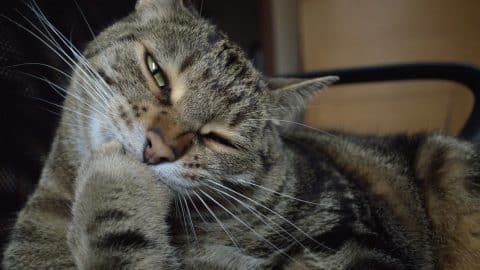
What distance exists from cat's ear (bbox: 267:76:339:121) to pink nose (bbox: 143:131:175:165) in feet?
1.23

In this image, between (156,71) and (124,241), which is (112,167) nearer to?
(124,241)

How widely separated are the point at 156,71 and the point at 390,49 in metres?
2.27

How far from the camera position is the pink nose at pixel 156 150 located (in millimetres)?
809

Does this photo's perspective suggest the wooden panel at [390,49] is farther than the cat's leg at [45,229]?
Yes

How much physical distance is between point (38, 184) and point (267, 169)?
0.55 m

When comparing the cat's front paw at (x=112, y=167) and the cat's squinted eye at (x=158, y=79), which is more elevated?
the cat's squinted eye at (x=158, y=79)

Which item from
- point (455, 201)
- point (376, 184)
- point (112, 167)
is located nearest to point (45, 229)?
point (112, 167)

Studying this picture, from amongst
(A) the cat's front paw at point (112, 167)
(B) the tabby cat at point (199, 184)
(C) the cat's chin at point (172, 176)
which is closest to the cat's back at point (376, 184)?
(B) the tabby cat at point (199, 184)

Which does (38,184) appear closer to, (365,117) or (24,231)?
(24,231)

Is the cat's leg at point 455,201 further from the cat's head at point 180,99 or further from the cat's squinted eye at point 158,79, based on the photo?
the cat's squinted eye at point 158,79

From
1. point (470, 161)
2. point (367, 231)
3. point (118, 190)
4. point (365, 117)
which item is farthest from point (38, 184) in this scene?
point (365, 117)

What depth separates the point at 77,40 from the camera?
1.16 metres

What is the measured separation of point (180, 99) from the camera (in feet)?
3.00

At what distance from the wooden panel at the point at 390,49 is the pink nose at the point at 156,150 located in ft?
6.66
